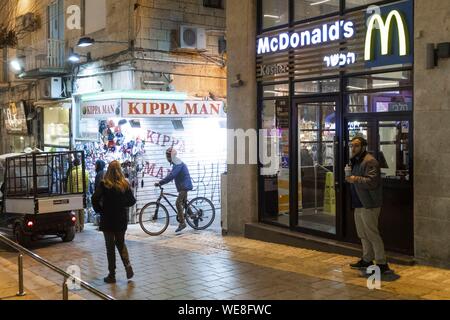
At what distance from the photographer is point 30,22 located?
19.8 metres

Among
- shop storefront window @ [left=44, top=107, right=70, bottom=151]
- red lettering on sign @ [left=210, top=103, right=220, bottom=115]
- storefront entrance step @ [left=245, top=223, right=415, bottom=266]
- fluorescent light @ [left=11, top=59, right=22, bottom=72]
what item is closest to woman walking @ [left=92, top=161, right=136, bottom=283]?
storefront entrance step @ [left=245, top=223, right=415, bottom=266]

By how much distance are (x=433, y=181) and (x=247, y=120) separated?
13.8 feet

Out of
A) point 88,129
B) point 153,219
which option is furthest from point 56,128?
point 153,219

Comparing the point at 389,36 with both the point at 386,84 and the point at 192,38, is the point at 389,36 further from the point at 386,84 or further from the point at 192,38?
the point at 192,38

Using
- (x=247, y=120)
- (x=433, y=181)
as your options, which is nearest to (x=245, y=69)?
(x=247, y=120)

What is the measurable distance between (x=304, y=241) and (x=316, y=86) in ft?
8.83

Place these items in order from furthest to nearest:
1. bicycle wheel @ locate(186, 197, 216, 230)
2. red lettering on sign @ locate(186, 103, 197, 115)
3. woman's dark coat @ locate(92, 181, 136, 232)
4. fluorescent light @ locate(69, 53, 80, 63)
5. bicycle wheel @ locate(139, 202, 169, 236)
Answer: fluorescent light @ locate(69, 53, 80, 63) → red lettering on sign @ locate(186, 103, 197, 115) → bicycle wheel @ locate(186, 197, 216, 230) → bicycle wheel @ locate(139, 202, 169, 236) → woman's dark coat @ locate(92, 181, 136, 232)

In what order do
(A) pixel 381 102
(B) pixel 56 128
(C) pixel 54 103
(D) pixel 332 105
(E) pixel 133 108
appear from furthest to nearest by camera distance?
(B) pixel 56 128 < (C) pixel 54 103 < (E) pixel 133 108 < (D) pixel 332 105 < (A) pixel 381 102

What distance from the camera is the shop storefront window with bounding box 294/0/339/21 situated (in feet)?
30.9

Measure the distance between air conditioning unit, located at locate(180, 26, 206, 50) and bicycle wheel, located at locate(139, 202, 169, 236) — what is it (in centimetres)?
448

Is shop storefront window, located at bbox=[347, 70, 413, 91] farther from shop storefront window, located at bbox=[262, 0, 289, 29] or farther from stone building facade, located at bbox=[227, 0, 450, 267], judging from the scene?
shop storefront window, located at bbox=[262, 0, 289, 29]

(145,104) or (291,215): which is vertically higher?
(145,104)
